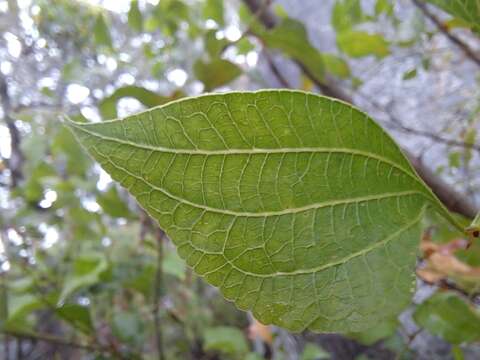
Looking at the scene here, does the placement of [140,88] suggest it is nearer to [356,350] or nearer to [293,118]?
[293,118]

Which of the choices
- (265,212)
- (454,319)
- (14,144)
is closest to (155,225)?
(454,319)

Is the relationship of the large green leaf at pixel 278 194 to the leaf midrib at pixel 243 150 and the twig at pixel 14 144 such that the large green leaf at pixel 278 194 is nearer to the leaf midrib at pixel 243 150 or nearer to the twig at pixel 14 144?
the leaf midrib at pixel 243 150

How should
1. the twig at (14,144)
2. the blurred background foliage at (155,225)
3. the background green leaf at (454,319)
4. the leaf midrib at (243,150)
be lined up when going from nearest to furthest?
the leaf midrib at (243,150) → the background green leaf at (454,319) → the blurred background foliage at (155,225) → the twig at (14,144)

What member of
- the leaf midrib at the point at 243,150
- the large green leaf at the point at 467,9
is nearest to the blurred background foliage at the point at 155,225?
the large green leaf at the point at 467,9

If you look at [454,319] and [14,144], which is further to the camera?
[14,144]

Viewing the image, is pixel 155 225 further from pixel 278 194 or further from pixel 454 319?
pixel 278 194

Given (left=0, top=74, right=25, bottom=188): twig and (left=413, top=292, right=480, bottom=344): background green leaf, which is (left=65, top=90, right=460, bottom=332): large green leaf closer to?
(left=413, top=292, right=480, bottom=344): background green leaf
